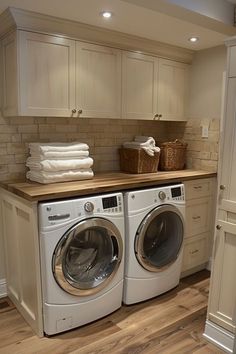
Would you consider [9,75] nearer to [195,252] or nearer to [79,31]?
[79,31]

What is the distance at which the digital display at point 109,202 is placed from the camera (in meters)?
2.19

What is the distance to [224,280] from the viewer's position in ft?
6.56

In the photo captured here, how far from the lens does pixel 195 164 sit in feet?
10.6

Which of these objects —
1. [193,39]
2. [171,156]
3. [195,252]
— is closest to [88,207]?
[171,156]

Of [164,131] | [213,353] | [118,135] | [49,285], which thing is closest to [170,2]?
[118,135]

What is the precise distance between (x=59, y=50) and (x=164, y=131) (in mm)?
1581

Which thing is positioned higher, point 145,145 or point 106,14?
point 106,14

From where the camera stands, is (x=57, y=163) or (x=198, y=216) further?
(x=198, y=216)

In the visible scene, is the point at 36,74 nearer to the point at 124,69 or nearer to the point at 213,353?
the point at 124,69

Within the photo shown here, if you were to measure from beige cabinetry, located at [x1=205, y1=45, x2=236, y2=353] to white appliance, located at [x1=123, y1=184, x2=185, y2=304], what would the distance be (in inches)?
22.6

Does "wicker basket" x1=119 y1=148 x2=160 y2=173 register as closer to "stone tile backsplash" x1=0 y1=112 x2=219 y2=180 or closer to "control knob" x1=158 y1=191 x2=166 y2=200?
"stone tile backsplash" x1=0 y1=112 x2=219 y2=180

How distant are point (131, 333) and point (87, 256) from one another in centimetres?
61

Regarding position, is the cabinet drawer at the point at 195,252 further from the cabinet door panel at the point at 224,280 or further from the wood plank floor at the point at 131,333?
the cabinet door panel at the point at 224,280

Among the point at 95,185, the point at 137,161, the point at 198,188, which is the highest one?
the point at 137,161
